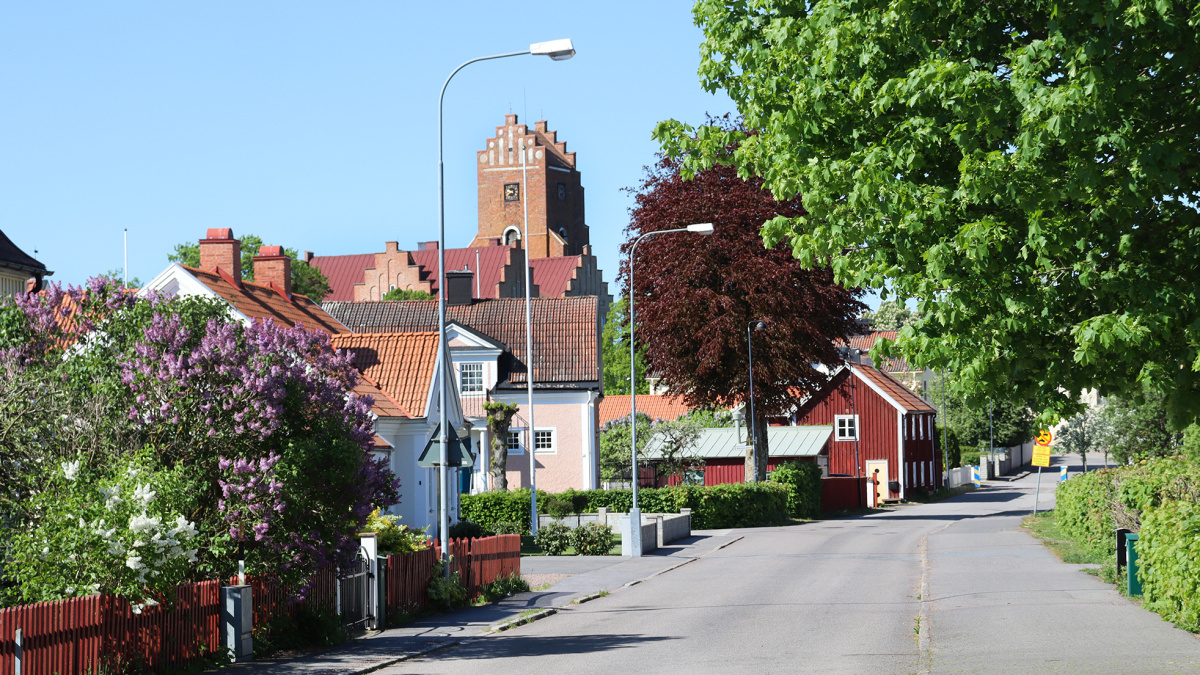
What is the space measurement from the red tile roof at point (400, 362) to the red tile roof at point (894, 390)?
37004 millimetres

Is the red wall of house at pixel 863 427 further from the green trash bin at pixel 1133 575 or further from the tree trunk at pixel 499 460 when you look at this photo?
the green trash bin at pixel 1133 575

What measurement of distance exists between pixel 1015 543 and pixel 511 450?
80.5 ft

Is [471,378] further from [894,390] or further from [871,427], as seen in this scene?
[894,390]

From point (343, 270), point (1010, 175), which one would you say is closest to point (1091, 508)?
point (1010, 175)

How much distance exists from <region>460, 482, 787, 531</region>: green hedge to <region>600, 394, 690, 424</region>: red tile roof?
2591 cm

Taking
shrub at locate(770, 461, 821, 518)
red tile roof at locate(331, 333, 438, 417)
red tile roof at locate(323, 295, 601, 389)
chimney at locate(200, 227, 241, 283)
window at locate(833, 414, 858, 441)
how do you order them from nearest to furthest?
red tile roof at locate(331, 333, 438, 417) < chimney at locate(200, 227, 241, 283) < shrub at locate(770, 461, 821, 518) < red tile roof at locate(323, 295, 601, 389) < window at locate(833, 414, 858, 441)

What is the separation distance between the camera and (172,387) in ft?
48.1

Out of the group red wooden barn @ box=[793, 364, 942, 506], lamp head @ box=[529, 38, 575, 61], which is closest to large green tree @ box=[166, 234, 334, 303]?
red wooden barn @ box=[793, 364, 942, 506]

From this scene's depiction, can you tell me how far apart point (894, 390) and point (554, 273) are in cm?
5196

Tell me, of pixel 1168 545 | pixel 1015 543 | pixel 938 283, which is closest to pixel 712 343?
pixel 1015 543

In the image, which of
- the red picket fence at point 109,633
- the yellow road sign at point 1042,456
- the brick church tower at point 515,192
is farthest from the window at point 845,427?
the red picket fence at point 109,633

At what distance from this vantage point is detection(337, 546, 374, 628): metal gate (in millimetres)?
16844

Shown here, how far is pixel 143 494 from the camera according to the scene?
42.0ft

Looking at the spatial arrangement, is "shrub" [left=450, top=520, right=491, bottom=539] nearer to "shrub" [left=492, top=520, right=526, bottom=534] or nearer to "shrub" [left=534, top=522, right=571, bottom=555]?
"shrub" [left=534, top=522, right=571, bottom=555]
